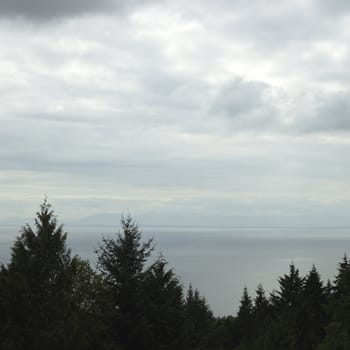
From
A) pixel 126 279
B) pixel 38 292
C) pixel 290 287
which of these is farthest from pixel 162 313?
pixel 290 287

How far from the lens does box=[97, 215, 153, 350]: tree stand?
22.2 metres

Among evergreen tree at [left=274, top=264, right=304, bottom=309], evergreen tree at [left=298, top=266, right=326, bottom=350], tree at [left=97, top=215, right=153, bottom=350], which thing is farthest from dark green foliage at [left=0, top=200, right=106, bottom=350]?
evergreen tree at [left=274, top=264, right=304, bottom=309]

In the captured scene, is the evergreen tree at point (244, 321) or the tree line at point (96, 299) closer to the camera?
the tree line at point (96, 299)

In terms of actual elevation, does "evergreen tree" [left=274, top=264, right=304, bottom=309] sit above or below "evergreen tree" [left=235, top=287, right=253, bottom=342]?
above

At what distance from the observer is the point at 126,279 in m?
22.7

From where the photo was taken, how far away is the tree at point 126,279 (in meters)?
22.2

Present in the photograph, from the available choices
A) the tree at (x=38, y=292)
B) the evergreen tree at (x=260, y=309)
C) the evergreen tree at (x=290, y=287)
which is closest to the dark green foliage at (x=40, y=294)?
the tree at (x=38, y=292)

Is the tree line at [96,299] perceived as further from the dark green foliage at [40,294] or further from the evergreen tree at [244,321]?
the evergreen tree at [244,321]

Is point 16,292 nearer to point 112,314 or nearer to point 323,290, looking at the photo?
point 112,314

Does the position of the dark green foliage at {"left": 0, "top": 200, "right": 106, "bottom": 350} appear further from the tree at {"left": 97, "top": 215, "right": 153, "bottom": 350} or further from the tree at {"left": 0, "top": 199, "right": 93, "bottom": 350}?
the tree at {"left": 97, "top": 215, "right": 153, "bottom": 350}

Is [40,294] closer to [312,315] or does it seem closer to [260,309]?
[312,315]

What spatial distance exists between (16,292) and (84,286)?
8465 mm

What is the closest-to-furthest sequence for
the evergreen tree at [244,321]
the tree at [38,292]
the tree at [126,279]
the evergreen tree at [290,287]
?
the tree at [38,292]
the tree at [126,279]
the evergreen tree at [290,287]
the evergreen tree at [244,321]

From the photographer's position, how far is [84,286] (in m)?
24.6
